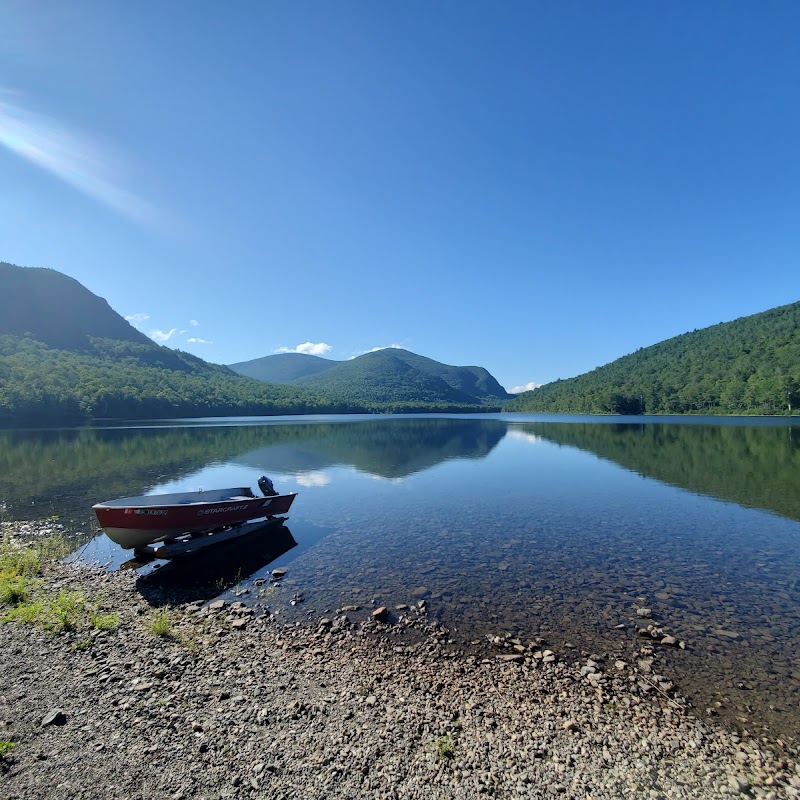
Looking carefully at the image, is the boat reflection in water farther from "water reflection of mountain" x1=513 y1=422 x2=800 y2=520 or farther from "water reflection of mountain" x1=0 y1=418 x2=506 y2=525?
A: "water reflection of mountain" x1=513 y1=422 x2=800 y2=520

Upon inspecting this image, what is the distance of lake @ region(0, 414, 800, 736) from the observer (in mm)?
10727

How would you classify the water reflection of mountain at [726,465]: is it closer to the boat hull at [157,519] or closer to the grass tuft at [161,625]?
the grass tuft at [161,625]

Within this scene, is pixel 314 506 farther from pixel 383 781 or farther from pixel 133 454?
pixel 133 454

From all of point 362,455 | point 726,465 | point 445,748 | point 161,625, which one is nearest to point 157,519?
point 161,625

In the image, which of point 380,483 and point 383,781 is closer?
point 383,781

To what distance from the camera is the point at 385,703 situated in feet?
26.4

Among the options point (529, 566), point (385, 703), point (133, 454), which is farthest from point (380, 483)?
point (133, 454)

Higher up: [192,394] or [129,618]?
[192,394]

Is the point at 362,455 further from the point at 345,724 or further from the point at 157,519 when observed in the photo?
the point at 345,724

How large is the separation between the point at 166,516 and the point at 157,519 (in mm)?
340

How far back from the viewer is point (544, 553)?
58.6ft

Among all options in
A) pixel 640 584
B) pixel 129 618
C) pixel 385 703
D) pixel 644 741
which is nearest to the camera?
pixel 644 741

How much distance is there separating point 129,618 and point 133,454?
159 feet

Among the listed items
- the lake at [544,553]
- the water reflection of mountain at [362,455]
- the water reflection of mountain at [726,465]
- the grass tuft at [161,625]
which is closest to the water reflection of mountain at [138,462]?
the water reflection of mountain at [362,455]
